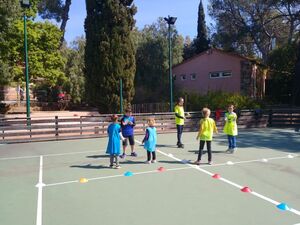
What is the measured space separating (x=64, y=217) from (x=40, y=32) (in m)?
23.2

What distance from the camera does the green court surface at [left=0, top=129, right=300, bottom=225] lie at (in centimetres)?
540

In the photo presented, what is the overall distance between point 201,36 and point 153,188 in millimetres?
40778

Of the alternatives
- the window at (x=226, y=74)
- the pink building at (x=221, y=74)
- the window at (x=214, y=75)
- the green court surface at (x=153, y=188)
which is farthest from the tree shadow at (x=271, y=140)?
the window at (x=214, y=75)

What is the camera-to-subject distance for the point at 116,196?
21.4ft

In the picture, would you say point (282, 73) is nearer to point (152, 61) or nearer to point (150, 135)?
point (152, 61)

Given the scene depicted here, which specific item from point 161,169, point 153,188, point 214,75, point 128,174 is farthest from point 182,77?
point 153,188

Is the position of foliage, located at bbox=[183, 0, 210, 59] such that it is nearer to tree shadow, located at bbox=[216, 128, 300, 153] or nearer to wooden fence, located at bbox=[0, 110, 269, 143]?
wooden fence, located at bbox=[0, 110, 269, 143]

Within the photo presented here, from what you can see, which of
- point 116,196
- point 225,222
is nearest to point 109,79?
point 116,196

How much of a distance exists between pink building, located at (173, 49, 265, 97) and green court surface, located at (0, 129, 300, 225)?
17.5 m

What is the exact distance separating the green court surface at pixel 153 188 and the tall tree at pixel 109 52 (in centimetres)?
1027

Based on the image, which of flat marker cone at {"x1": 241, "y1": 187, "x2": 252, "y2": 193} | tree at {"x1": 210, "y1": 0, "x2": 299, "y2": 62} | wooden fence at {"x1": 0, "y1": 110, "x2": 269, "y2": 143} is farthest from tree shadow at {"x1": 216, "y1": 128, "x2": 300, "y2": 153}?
tree at {"x1": 210, "y1": 0, "x2": 299, "y2": 62}

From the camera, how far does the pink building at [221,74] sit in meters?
28.5

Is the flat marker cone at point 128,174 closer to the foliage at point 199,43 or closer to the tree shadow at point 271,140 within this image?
the tree shadow at point 271,140

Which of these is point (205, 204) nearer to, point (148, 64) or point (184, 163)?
point (184, 163)
